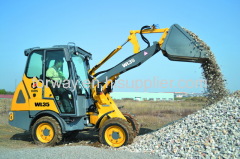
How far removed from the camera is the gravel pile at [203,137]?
500cm

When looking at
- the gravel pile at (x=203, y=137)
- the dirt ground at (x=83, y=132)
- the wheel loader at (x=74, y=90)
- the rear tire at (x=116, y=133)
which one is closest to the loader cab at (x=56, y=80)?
the wheel loader at (x=74, y=90)

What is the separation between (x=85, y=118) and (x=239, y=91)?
16.0ft

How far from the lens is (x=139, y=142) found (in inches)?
259

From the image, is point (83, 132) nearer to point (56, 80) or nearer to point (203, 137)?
point (56, 80)

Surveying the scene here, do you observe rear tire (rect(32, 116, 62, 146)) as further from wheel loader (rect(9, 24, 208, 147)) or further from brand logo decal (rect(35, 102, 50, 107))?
brand logo decal (rect(35, 102, 50, 107))

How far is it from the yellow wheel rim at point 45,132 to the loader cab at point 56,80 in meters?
0.49

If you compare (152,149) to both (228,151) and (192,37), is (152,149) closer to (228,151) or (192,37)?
(228,151)

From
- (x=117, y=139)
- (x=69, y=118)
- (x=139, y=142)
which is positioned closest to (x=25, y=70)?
(x=69, y=118)

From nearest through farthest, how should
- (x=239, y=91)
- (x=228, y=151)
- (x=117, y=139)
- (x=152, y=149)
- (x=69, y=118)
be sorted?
(x=228, y=151) < (x=152, y=149) < (x=117, y=139) < (x=69, y=118) < (x=239, y=91)

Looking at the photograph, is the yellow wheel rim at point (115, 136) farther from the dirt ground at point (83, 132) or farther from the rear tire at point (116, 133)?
the dirt ground at point (83, 132)

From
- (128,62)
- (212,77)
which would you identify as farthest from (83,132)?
(212,77)

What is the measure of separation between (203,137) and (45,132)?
4216mm

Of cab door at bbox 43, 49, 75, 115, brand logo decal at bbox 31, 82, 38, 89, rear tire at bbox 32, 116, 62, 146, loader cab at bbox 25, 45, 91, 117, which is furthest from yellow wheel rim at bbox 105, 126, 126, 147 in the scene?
brand logo decal at bbox 31, 82, 38, 89

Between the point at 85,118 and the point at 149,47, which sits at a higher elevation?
the point at 149,47
